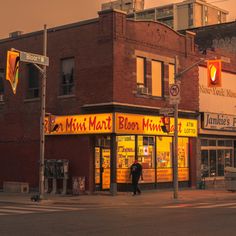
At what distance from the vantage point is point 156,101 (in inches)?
1123

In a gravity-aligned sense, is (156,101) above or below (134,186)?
above

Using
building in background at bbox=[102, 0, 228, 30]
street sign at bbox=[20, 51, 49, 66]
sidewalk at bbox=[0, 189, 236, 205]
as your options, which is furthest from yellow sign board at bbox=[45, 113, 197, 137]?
building in background at bbox=[102, 0, 228, 30]

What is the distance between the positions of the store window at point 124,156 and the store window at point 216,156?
6.31m

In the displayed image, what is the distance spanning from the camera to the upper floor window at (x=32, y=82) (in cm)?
2994

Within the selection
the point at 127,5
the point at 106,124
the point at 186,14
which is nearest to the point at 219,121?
the point at 106,124

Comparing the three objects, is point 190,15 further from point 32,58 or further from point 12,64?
point 12,64

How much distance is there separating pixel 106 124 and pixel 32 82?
669 cm

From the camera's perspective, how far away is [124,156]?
2712 centimetres

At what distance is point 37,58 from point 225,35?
2689cm

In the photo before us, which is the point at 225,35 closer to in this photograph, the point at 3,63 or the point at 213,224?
the point at 3,63

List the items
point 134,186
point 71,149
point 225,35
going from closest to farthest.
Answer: point 134,186, point 71,149, point 225,35

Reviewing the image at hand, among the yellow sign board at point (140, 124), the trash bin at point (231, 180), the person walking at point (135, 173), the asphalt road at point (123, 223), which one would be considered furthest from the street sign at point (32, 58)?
the trash bin at point (231, 180)

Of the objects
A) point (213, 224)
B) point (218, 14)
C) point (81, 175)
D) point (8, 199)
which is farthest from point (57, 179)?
point (218, 14)

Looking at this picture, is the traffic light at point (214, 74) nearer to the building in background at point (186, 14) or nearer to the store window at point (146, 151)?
the store window at point (146, 151)
